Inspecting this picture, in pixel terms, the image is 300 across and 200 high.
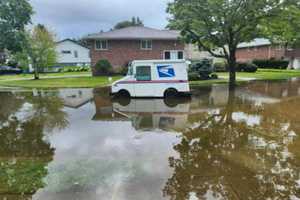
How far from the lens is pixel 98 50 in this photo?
26219 mm

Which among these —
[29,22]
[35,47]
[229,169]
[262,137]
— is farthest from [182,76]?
[35,47]

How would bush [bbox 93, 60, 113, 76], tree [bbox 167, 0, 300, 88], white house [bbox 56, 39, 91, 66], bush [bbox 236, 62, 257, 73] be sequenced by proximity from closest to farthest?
tree [bbox 167, 0, 300, 88]
bush [bbox 93, 60, 113, 76]
bush [bbox 236, 62, 257, 73]
white house [bbox 56, 39, 91, 66]

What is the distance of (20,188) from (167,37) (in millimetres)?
24820

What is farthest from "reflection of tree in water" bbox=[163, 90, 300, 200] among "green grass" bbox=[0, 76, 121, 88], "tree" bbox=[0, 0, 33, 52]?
"tree" bbox=[0, 0, 33, 52]

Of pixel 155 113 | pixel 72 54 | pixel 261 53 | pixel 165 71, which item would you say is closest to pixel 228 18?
pixel 165 71

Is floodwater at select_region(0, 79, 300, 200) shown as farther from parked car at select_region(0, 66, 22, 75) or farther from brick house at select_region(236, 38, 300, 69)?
parked car at select_region(0, 66, 22, 75)

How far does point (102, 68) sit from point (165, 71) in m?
14.7

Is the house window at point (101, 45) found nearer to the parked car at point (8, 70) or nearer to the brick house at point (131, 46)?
the brick house at point (131, 46)

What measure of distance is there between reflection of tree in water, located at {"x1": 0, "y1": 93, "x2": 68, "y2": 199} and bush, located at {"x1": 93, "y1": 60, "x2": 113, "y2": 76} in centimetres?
1426

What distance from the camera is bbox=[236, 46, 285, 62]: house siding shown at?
37.2 metres

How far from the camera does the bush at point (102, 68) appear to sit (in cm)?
2555

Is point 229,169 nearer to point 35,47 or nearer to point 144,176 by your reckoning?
point 144,176

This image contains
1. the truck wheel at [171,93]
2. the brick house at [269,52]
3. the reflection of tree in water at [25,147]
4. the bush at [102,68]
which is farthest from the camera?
the brick house at [269,52]

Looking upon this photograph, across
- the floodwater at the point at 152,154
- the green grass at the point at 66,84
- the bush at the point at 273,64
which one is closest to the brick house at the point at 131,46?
the green grass at the point at 66,84
